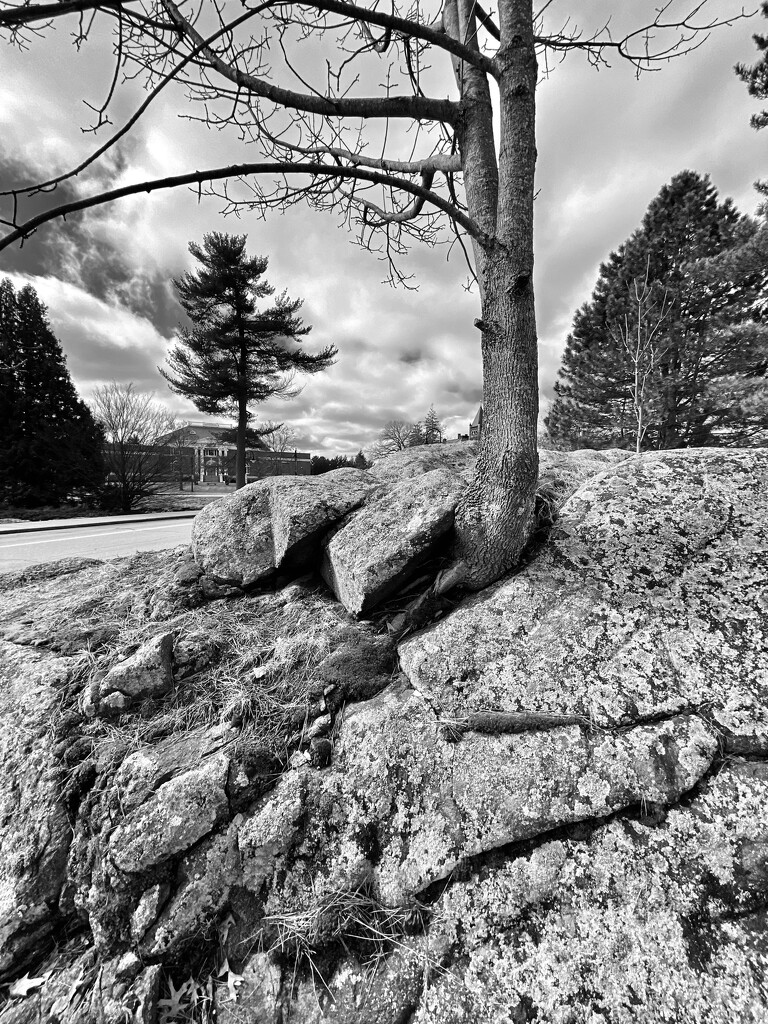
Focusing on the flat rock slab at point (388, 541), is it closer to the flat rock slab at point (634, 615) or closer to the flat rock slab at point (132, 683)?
the flat rock slab at point (634, 615)

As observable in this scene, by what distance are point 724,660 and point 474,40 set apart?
12.6ft

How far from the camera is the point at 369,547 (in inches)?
83.7

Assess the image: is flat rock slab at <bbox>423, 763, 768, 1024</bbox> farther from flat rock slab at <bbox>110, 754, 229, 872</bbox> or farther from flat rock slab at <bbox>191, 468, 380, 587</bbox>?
flat rock slab at <bbox>191, 468, 380, 587</bbox>

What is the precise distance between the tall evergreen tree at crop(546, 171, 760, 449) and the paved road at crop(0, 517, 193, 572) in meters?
12.8

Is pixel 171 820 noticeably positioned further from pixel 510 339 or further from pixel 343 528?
pixel 510 339

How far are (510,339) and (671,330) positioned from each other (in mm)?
12545

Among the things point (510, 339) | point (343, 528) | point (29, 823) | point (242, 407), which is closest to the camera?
point (29, 823)

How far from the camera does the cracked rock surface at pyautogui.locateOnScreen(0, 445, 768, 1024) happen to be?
1.13 m

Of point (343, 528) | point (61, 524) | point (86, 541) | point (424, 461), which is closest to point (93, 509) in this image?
point (61, 524)

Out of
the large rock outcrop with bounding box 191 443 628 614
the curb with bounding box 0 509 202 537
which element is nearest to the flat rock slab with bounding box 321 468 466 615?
the large rock outcrop with bounding box 191 443 628 614

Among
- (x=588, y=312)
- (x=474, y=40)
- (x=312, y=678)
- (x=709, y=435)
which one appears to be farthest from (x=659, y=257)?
(x=312, y=678)

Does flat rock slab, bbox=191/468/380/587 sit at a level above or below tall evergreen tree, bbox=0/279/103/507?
below

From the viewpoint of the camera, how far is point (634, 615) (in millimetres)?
1733

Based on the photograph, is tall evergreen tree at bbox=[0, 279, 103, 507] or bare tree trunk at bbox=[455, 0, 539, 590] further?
tall evergreen tree at bbox=[0, 279, 103, 507]
